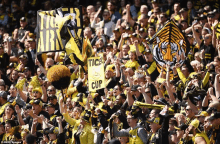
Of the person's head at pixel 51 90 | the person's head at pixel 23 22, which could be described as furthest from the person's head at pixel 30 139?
the person's head at pixel 23 22

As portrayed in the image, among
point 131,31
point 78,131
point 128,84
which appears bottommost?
point 78,131

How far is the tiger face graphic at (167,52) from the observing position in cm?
1318

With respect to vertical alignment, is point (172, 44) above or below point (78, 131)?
above

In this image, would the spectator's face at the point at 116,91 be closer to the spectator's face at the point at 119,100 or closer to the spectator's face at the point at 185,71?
the spectator's face at the point at 119,100

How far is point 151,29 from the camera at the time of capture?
14812mm

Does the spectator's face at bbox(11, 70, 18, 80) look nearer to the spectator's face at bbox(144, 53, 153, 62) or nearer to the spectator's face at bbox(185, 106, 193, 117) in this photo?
the spectator's face at bbox(144, 53, 153, 62)

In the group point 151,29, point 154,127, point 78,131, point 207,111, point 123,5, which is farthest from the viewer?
point 123,5

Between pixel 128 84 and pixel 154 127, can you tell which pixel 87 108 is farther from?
pixel 154 127

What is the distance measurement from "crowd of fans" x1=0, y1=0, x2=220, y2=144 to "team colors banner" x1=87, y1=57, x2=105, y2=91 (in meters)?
0.21

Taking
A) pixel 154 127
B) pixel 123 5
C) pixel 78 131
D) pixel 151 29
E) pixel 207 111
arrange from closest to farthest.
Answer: pixel 207 111, pixel 154 127, pixel 78 131, pixel 151 29, pixel 123 5

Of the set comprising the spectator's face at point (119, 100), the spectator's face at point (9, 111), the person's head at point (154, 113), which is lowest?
the spectator's face at point (9, 111)

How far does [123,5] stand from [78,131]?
478cm

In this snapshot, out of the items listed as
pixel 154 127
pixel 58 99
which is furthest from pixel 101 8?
pixel 154 127

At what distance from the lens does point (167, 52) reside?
1323 cm
